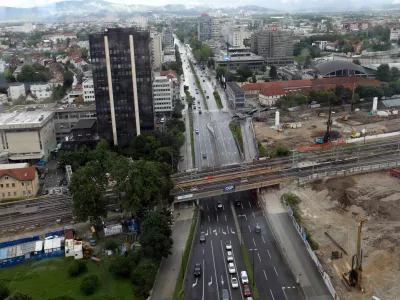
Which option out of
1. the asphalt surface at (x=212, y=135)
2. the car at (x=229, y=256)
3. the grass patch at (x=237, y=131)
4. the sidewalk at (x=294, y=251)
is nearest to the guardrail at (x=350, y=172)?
the sidewalk at (x=294, y=251)

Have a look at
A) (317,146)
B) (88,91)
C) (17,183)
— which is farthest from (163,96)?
(17,183)

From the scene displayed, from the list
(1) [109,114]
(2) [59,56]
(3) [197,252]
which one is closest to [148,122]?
(1) [109,114]

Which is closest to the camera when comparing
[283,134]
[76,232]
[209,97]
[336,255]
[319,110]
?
[336,255]

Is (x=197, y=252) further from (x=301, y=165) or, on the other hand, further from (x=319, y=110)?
(x=319, y=110)

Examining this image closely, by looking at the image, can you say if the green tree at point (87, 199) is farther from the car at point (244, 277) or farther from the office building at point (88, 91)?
the office building at point (88, 91)

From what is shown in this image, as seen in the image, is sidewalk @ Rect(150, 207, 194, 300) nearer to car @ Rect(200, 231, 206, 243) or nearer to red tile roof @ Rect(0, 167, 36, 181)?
car @ Rect(200, 231, 206, 243)

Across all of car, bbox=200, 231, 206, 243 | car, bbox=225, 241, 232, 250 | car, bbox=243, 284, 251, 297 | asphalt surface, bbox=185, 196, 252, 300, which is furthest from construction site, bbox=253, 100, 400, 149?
car, bbox=243, 284, 251, 297
